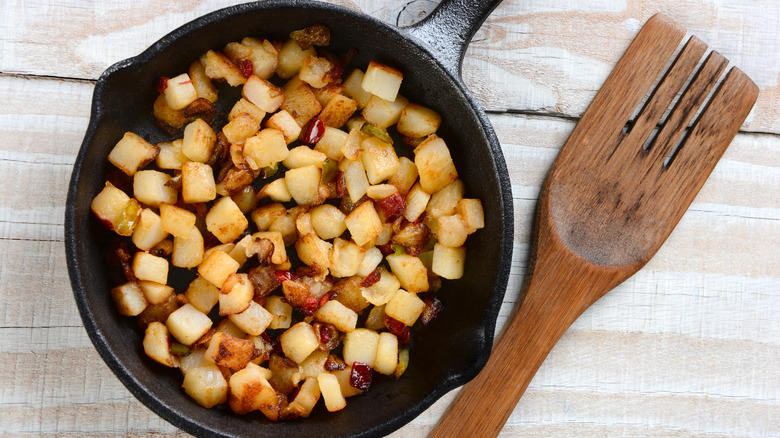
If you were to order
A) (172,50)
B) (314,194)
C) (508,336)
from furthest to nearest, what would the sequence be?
1. (508,336)
2. (314,194)
3. (172,50)

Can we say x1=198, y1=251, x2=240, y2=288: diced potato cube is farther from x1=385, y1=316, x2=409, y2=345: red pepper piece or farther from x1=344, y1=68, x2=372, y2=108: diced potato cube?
x1=344, y1=68, x2=372, y2=108: diced potato cube

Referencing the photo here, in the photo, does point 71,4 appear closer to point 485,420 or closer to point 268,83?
point 268,83

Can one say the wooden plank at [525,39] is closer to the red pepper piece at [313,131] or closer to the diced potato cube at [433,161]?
the diced potato cube at [433,161]

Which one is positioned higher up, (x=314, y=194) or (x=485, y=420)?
(x=314, y=194)

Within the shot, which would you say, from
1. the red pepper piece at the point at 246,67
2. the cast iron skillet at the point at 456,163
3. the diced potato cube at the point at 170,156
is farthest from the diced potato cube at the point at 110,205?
the red pepper piece at the point at 246,67

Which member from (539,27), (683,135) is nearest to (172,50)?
(539,27)

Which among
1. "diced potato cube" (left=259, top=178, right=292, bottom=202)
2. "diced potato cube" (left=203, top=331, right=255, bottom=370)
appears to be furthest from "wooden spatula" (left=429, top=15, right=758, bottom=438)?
"diced potato cube" (left=259, top=178, right=292, bottom=202)
